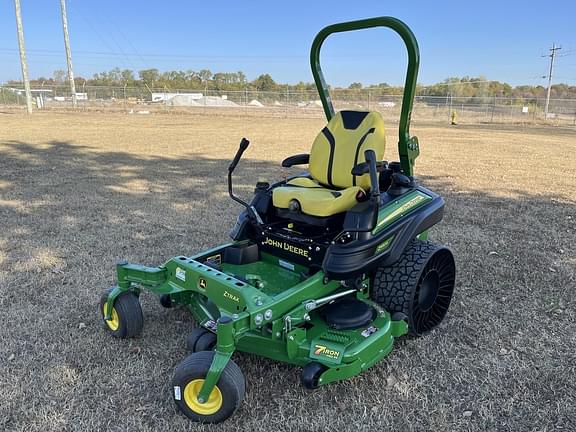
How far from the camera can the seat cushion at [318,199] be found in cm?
319

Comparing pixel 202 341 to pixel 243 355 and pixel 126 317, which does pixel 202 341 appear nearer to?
pixel 243 355

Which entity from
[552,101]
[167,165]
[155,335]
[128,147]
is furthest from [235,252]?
[552,101]

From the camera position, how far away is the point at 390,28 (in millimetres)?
3537

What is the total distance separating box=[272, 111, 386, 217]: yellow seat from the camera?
10.8 feet

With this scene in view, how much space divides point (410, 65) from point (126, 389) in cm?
273

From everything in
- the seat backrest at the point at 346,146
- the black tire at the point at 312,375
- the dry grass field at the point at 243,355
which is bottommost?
the dry grass field at the point at 243,355

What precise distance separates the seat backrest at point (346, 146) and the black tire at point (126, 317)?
5.21 feet

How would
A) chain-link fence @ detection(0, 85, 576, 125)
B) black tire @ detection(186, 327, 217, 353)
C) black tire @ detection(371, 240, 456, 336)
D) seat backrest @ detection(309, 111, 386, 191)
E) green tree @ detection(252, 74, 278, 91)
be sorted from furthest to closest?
green tree @ detection(252, 74, 278, 91) < chain-link fence @ detection(0, 85, 576, 125) < seat backrest @ detection(309, 111, 386, 191) < black tire @ detection(371, 240, 456, 336) < black tire @ detection(186, 327, 217, 353)

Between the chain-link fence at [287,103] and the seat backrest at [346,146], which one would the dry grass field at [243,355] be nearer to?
the seat backrest at [346,146]

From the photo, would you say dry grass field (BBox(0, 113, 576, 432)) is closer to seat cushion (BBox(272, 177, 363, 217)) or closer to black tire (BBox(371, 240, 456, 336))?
black tire (BBox(371, 240, 456, 336))

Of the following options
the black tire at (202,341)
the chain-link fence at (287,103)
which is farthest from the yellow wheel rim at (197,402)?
the chain-link fence at (287,103)

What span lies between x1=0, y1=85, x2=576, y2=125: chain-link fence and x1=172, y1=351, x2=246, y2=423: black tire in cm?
2910

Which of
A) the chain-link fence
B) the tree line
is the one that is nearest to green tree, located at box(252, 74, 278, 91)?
the tree line

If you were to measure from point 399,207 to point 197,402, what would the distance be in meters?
1.78
